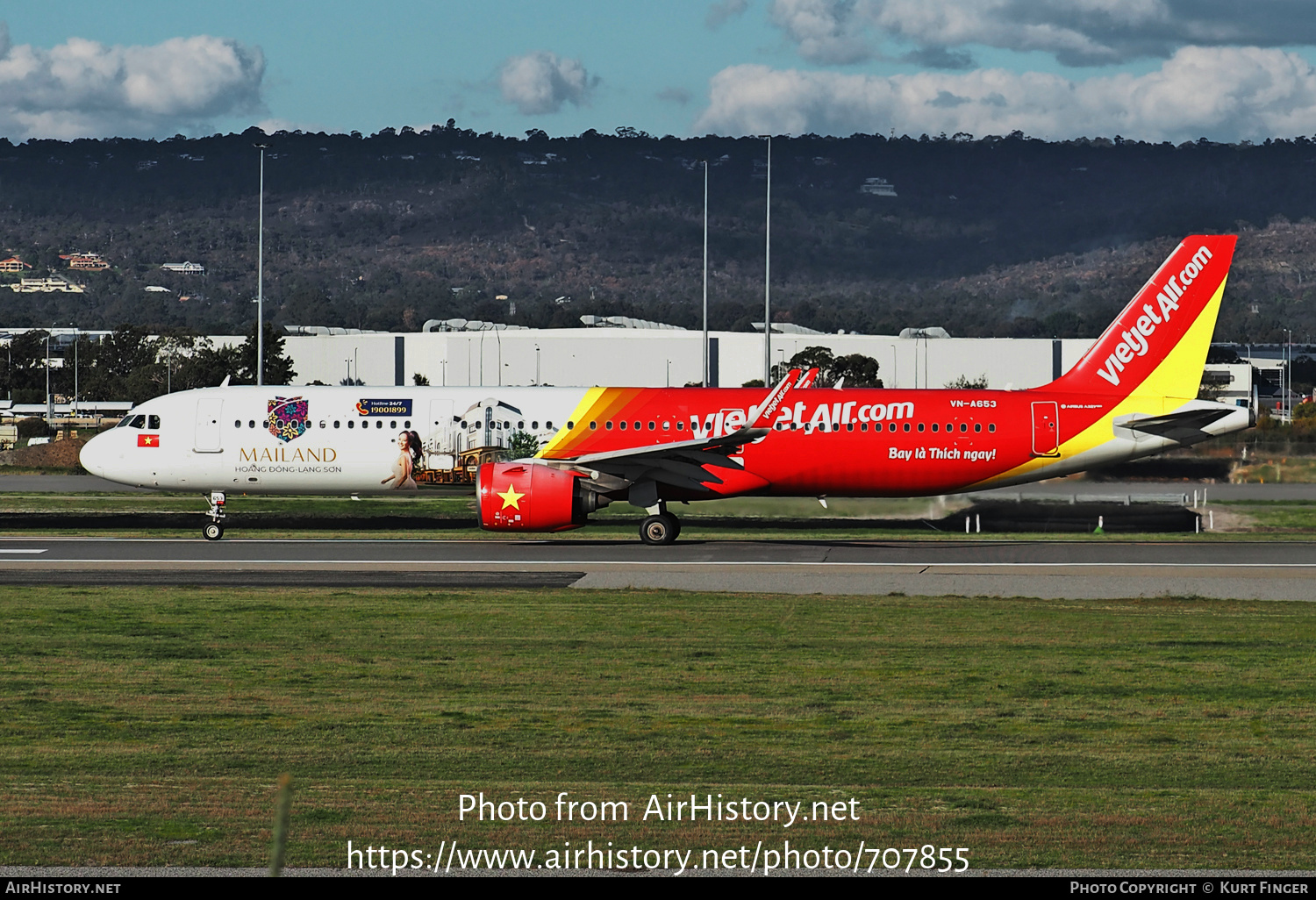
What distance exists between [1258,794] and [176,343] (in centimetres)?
14511

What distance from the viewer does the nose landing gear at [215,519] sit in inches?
1440

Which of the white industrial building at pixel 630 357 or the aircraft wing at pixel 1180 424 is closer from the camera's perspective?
the aircraft wing at pixel 1180 424

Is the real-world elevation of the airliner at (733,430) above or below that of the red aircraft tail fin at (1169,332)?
below

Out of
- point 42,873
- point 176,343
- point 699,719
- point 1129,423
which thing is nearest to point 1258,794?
point 699,719

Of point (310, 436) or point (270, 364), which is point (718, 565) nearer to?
point (310, 436)

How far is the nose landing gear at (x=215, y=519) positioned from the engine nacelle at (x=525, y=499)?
7.32 metres

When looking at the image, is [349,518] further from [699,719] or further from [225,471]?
[699,719]

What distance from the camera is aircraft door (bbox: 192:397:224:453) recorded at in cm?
3716

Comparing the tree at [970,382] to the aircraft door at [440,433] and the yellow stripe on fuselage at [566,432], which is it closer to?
the yellow stripe on fuselage at [566,432]

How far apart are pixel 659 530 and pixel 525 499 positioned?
12.7ft

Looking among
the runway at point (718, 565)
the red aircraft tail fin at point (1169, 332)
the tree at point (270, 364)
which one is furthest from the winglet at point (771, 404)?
the tree at point (270, 364)

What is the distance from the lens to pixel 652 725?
1507 centimetres

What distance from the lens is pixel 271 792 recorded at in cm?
1194

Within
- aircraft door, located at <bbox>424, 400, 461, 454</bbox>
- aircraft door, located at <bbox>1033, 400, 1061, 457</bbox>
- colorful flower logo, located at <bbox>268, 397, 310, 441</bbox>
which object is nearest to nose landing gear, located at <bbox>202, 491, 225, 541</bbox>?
colorful flower logo, located at <bbox>268, 397, 310, 441</bbox>
